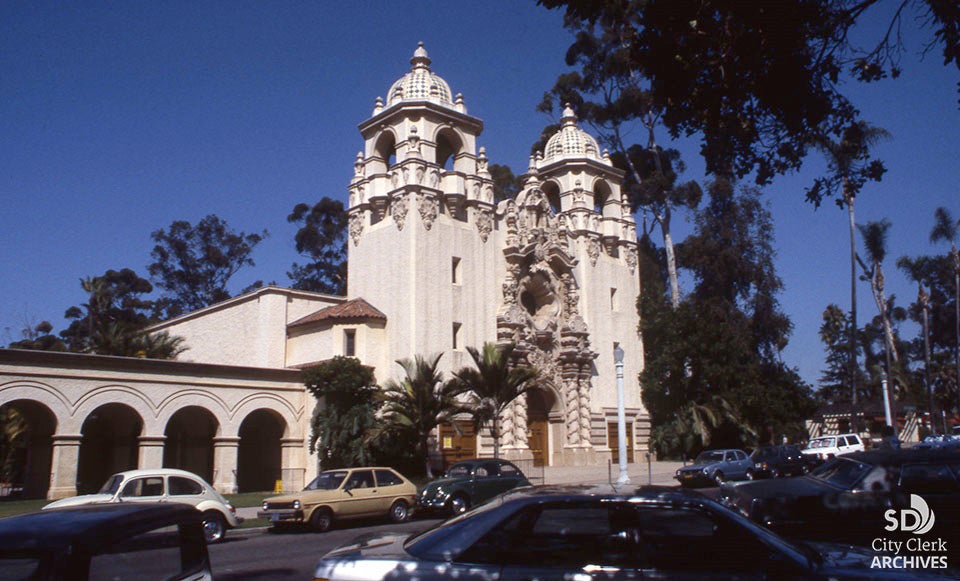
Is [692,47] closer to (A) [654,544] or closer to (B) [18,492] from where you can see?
(A) [654,544]

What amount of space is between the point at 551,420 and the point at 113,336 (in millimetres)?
21747

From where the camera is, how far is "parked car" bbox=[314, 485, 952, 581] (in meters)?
4.71

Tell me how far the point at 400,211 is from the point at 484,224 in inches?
182

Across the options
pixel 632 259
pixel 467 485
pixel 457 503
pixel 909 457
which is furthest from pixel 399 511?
pixel 632 259

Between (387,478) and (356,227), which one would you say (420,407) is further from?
(356,227)

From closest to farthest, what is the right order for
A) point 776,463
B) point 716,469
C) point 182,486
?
point 182,486
point 716,469
point 776,463

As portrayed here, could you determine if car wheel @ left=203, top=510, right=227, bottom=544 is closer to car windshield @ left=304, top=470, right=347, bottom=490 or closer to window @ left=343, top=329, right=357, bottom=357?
car windshield @ left=304, top=470, right=347, bottom=490

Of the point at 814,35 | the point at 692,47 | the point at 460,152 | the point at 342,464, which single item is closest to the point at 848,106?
the point at 814,35

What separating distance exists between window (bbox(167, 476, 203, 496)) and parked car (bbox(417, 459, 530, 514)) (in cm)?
561

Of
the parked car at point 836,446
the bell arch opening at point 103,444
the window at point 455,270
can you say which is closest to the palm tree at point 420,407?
the window at point 455,270

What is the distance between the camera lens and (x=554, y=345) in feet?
118

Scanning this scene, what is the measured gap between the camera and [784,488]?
1055cm

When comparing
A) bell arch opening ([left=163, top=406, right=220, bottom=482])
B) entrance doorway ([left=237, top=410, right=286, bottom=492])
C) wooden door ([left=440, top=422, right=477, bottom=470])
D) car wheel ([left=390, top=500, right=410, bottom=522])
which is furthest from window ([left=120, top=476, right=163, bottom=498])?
wooden door ([left=440, top=422, right=477, bottom=470])

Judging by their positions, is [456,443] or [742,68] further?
[456,443]
